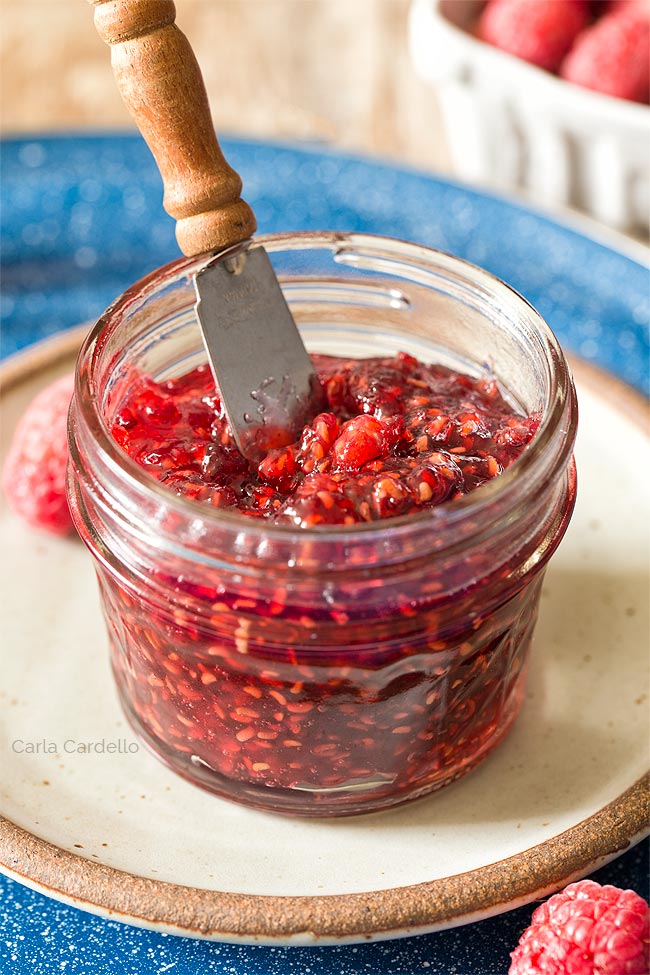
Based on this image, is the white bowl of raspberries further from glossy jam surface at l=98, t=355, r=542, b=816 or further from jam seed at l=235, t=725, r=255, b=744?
jam seed at l=235, t=725, r=255, b=744

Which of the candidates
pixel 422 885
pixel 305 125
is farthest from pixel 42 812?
pixel 305 125

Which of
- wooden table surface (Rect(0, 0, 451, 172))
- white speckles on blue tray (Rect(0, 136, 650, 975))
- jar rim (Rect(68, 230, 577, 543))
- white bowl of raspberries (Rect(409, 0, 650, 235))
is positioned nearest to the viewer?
jar rim (Rect(68, 230, 577, 543))

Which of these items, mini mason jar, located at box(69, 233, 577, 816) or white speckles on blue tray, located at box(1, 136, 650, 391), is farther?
white speckles on blue tray, located at box(1, 136, 650, 391)

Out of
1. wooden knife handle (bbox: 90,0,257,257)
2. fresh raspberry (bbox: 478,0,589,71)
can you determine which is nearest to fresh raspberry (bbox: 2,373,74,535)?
wooden knife handle (bbox: 90,0,257,257)

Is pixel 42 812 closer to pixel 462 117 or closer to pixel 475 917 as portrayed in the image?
pixel 475 917

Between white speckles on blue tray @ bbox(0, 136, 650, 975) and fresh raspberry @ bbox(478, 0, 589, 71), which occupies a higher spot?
fresh raspberry @ bbox(478, 0, 589, 71)

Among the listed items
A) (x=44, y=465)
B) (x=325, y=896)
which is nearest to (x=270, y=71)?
(x=44, y=465)

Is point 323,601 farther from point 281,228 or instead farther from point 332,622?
point 281,228

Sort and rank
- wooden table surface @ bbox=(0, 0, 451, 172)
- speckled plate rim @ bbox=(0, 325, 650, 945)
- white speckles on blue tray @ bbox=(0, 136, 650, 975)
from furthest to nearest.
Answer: wooden table surface @ bbox=(0, 0, 451, 172)
white speckles on blue tray @ bbox=(0, 136, 650, 975)
speckled plate rim @ bbox=(0, 325, 650, 945)
